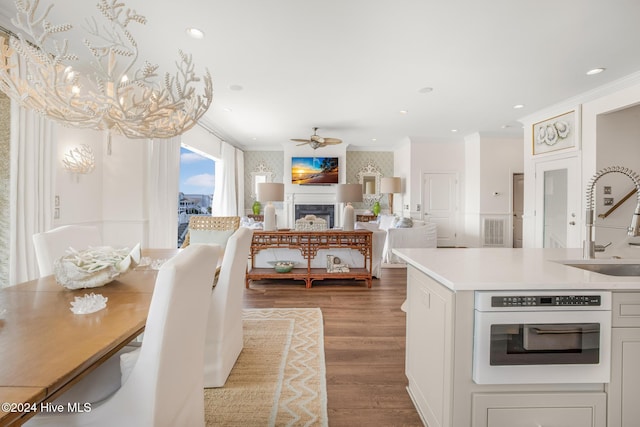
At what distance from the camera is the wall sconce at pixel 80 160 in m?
3.01

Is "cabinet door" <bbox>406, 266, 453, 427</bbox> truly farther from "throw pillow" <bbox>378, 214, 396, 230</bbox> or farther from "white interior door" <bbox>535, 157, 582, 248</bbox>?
"throw pillow" <bbox>378, 214, 396, 230</bbox>

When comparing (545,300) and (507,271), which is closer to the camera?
(545,300)

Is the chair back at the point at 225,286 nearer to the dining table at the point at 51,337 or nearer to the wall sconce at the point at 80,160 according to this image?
the dining table at the point at 51,337

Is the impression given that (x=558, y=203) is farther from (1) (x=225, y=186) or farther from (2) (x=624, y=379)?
(1) (x=225, y=186)

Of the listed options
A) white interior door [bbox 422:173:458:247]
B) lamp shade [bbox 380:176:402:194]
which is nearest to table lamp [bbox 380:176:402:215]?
lamp shade [bbox 380:176:402:194]

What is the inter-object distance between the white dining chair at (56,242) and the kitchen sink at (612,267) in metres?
3.11

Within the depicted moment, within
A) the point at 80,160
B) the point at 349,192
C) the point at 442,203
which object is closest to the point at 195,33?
the point at 80,160

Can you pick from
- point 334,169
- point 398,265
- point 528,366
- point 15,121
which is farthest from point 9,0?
point 334,169

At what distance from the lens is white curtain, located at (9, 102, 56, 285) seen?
239 cm

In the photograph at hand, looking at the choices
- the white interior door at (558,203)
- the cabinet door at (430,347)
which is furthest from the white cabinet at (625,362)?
the white interior door at (558,203)

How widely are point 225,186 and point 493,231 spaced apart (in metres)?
6.30

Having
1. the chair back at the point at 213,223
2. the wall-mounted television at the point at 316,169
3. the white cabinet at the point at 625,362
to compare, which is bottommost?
the white cabinet at the point at 625,362

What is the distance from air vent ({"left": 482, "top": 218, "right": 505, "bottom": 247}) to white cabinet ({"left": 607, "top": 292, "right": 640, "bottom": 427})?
603cm

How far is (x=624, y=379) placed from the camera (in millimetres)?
1265
